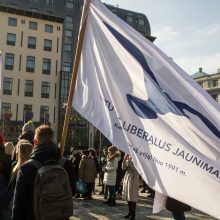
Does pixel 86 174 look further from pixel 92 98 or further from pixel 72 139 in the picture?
pixel 72 139

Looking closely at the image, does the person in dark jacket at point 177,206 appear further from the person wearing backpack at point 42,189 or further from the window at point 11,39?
the window at point 11,39

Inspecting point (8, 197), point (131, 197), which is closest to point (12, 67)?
point (131, 197)

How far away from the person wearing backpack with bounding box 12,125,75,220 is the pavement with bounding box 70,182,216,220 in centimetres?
589

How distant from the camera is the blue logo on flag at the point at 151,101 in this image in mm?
4035

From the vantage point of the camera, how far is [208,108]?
3.92m

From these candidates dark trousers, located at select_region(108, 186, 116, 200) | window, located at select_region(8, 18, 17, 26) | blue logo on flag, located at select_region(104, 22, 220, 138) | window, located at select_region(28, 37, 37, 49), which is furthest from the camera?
window, located at select_region(28, 37, 37, 49)

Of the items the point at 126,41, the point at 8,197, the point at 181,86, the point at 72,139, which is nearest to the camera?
the point at 181,86

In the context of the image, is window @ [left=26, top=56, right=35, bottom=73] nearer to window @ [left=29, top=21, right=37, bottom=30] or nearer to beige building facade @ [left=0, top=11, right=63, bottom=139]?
beige building facade @ [left=0, top=11, right=63, bottom=139]

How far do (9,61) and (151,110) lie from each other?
4894cm

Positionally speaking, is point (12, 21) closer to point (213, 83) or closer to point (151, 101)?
point (151, 101)

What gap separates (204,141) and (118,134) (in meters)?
0.88

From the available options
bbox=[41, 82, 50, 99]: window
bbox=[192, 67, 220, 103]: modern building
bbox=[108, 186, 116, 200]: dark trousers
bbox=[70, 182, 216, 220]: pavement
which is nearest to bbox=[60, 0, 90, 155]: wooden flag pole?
bbox=[70, 182, 216, 220]: pavement

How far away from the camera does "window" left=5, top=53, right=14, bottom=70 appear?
50844 millimetres

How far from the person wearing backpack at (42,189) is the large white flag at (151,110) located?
0.69 meters
